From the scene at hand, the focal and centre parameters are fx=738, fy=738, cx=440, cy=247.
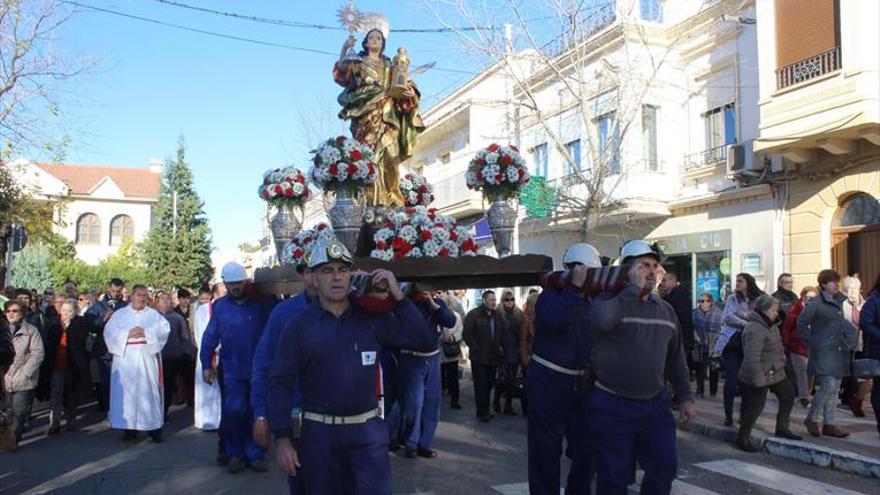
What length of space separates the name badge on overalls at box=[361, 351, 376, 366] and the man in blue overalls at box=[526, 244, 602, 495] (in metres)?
1.90

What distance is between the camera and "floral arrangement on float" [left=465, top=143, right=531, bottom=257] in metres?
7.06

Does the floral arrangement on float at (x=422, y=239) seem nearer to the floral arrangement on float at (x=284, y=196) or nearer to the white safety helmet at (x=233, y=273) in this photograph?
the floral arrangement on float at (x=284, y=196)

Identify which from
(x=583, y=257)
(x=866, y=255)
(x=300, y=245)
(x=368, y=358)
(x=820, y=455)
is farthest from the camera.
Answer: (x=866, y=255)

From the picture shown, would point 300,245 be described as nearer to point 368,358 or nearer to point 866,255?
point 368,358

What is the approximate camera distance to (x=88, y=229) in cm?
6381

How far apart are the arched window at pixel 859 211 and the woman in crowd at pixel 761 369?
724 centimetres

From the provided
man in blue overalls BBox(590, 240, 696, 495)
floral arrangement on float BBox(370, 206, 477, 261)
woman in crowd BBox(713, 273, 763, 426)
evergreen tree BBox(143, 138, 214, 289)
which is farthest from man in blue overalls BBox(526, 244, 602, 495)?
evergreen tree BBox(143, 138, 214, 289)

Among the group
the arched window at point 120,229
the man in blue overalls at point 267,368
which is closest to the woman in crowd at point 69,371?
the man in blue overalls at point 267,368

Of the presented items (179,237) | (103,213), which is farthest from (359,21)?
(103,213)

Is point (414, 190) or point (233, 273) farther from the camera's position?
point (414, 190)

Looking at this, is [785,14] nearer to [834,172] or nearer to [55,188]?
[834,172]

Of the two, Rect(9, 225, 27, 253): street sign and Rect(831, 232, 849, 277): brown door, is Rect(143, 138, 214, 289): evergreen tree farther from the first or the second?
Rect(831, 232, 849, 277): brown door

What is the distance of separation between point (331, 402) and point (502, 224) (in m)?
3.46

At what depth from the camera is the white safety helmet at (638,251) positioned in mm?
4805
